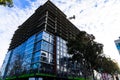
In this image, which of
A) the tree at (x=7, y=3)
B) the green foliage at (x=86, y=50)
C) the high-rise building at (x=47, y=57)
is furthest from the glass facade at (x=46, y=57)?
the tree at (x=7, y=3)

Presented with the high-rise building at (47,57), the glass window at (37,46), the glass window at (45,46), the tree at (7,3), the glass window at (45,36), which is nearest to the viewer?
the tree at (7,3)

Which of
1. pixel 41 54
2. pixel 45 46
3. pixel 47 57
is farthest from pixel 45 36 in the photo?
pixel 47 57

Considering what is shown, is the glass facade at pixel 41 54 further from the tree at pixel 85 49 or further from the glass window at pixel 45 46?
the tree at pixel 85 49

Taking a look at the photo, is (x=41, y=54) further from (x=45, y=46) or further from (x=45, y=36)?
(x=45, y=36)

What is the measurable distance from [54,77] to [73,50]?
10.8 metres

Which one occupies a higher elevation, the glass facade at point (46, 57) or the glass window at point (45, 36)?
the glass window at point (45, 36)

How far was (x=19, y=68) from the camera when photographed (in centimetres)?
4091

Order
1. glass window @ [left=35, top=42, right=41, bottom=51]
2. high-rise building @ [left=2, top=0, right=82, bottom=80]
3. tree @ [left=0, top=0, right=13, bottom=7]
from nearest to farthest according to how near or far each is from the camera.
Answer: tree @ [left=0, top=0, right=13, bottom=7] → high-rise building @ [left=2, top=0, right=82, bottom=80] → glass window @ [left=35, top=42, right=41, bottom=51]

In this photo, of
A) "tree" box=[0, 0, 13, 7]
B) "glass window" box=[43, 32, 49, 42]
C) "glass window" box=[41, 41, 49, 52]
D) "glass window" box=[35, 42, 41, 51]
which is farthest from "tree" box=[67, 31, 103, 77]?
"tree" box=[0, 0, 13, 7]

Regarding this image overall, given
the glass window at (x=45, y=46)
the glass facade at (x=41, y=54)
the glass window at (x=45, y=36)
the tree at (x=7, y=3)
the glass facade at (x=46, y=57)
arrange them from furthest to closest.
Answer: the glass window at (x=45, y=36), the glass window at (x=45, y=46), the glass facade at (x=46, y=57), the glass facade at (x=41, y=54), the tree at (x=7, y=3)

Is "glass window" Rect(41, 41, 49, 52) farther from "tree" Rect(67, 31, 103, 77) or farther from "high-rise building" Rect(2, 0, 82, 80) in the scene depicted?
"tree" Rect(67, 31, 103, 77)

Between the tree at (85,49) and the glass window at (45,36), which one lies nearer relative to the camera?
the tree at (85,49)

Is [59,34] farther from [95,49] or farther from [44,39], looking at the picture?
[95,49]

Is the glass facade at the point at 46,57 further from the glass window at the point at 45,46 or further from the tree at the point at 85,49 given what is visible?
the tree at the point at 85,49
